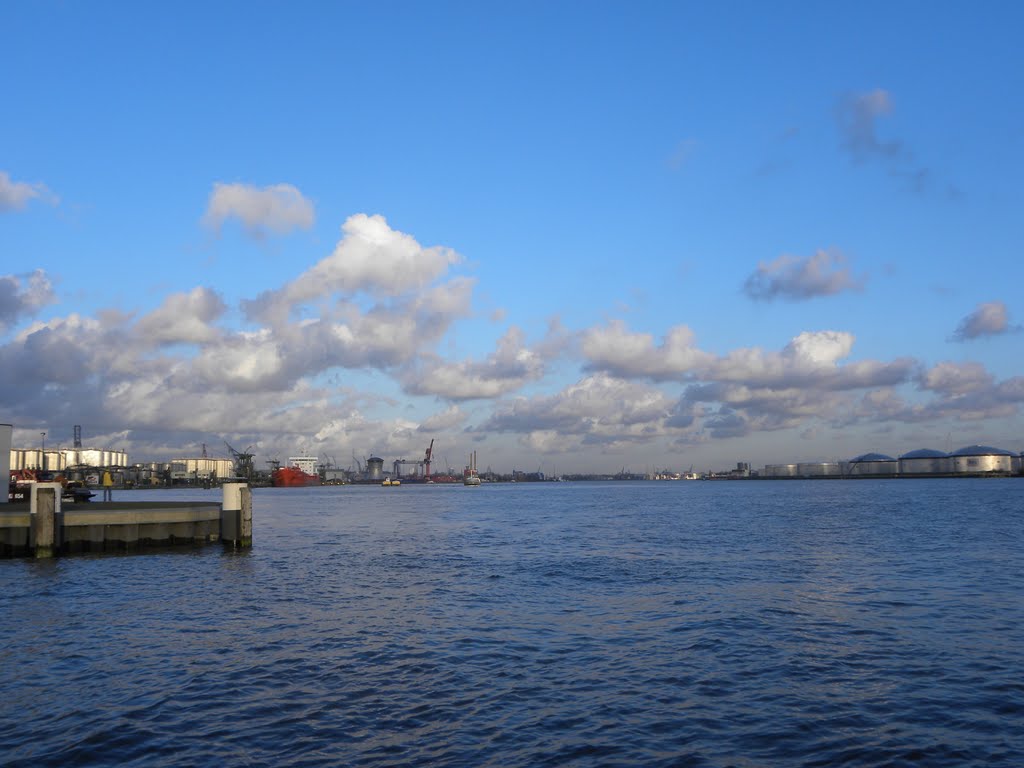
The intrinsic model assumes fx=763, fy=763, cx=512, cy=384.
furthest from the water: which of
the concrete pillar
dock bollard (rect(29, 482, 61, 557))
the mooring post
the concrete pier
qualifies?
the concrete pillar

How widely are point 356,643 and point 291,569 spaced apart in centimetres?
2083

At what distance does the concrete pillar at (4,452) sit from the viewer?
55.0m

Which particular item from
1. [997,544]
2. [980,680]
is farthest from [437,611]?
[997,544]

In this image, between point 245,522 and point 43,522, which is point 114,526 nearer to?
point 43,522

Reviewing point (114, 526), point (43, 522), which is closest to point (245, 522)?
point (114, 526)

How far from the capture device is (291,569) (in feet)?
141

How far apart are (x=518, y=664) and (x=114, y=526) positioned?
37324mm

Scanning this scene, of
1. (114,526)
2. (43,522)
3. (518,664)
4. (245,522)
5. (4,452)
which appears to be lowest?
(518,664)

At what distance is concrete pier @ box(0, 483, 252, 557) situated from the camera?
44.9 meters

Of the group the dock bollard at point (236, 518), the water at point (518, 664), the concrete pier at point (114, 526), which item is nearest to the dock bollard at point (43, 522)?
the concrete pier at point (114, 526)

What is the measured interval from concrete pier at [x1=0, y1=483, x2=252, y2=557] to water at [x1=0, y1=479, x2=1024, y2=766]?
304cm

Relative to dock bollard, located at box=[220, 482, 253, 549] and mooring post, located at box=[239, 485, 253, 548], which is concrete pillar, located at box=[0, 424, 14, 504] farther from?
mooring post, located at box=[239, 485, 253, 548]

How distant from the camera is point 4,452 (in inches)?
2211

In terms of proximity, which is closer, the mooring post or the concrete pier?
the concrete pier
